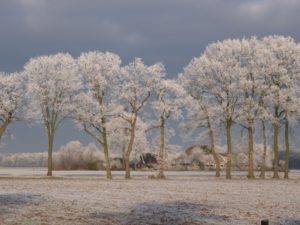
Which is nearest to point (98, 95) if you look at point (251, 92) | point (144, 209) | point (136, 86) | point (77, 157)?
point (136, 86)

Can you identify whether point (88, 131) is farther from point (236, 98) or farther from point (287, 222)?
point (287, 222)

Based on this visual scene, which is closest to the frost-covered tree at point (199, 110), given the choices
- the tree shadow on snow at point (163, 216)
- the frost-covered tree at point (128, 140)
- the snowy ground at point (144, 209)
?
the frost-covered tree at point (128, 140)

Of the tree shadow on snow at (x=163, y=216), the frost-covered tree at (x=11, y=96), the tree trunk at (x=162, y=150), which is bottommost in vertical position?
Answer: the tree shadow on snow at (x=163, y=216)

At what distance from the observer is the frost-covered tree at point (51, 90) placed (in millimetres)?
67000

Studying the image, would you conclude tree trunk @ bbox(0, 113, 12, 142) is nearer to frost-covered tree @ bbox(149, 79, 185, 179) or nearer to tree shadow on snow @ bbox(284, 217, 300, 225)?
frost-covered tree @ bbox(149, 79, 185, 179)

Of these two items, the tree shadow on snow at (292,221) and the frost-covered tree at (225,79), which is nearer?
the tree shadow on snow at (292,221)

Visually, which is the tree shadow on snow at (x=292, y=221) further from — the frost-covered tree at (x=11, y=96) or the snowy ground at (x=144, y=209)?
the frost-covered tree at (x=11, y=96)

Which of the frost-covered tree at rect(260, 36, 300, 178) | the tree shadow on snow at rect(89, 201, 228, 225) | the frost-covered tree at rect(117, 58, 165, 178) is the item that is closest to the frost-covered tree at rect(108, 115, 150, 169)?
the frost-covered tree at rect(117, 58, 165, 178)

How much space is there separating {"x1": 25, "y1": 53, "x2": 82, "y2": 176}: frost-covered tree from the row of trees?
0.13 meters

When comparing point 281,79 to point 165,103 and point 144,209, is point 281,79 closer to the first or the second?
point 165,103

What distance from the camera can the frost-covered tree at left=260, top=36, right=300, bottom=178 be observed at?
65312 mm

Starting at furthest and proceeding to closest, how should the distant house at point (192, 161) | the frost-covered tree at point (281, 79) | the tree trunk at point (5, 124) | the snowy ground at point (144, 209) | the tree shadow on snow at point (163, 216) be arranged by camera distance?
1. the distant house at point (192, 161)
2. the tree trunk at point (5, 124)
3. the frost-covered tree at point (281, 79)
4. the tree shadow on snow at point (163, 216)
5. the snowy ground at point (144, 209)

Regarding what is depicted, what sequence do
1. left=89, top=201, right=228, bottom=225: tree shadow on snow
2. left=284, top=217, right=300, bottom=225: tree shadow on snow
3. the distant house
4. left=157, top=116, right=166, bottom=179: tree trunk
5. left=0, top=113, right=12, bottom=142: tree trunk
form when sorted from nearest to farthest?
left=89, top=201, right=228, bottom=225: tree shadow on snow, left=284, top=217, right=300, bottom=225: tree shadow on snow, left=157, top=116, right=166, bottom=179: tree trunk, left=0, top=113, right=12, bottom=142: tree trunk, the distant house

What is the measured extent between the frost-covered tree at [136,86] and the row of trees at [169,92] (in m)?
0.13
